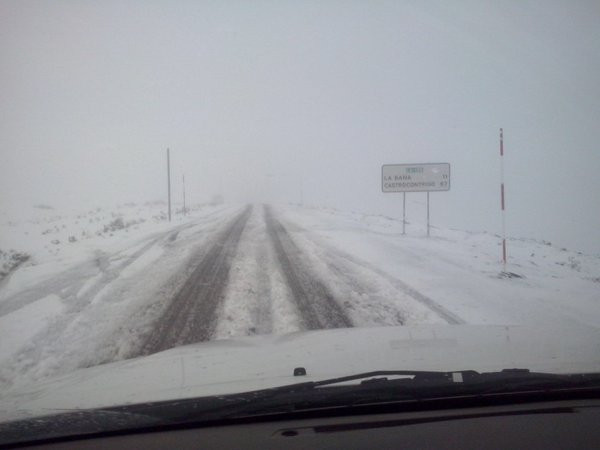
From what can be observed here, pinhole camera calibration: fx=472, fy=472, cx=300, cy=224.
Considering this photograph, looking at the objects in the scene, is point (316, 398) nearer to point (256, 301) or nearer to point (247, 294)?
point (256, 301)

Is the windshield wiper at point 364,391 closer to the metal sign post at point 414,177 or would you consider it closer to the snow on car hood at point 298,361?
the snow on car hood at point 298,361

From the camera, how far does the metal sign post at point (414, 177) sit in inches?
555

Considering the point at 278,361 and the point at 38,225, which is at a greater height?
the point at 38,225

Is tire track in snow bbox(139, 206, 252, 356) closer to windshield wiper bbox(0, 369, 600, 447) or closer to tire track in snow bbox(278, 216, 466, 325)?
tire track in snow bbox(278, 216, 466, 325)

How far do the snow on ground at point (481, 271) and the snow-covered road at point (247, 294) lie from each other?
4cm

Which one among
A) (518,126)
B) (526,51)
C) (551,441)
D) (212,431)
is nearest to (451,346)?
(551,441)

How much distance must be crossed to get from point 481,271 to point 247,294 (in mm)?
5547

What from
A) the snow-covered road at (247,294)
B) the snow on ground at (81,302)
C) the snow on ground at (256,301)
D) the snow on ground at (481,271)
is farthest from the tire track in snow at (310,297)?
the snow on ground at (81,302)

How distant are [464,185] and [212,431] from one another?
22.2 meters

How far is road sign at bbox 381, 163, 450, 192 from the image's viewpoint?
14.1 meters

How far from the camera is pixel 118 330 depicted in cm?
589

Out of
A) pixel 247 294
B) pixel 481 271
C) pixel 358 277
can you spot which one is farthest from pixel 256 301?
pixel 481 271

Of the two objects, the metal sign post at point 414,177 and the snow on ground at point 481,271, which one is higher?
the metal sign post at point 414,177

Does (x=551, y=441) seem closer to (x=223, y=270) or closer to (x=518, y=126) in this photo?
(x=223, y=270)
